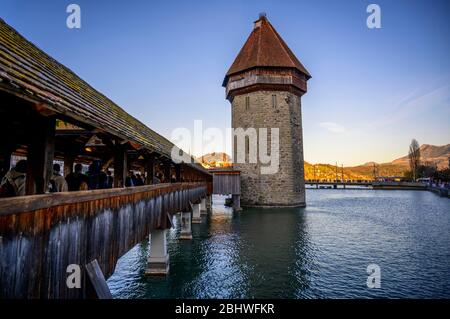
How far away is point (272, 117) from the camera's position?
2717 cm

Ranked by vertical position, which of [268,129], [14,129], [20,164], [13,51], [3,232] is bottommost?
[3,232]

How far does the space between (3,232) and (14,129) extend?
9.32ft

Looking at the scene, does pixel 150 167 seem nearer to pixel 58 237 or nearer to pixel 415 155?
pixel 58 237

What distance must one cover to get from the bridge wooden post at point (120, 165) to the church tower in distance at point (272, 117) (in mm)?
22560

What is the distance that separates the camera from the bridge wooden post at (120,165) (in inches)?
209

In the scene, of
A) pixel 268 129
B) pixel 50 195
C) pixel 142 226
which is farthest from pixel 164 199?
pixel 268 129

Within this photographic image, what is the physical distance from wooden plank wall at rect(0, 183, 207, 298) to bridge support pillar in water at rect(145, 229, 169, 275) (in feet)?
10.4

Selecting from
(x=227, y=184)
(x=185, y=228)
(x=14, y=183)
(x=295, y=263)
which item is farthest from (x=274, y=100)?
(x=14, y=183)

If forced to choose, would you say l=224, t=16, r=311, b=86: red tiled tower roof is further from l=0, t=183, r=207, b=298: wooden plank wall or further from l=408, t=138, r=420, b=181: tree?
l=408, t=138, r=420, b=181: tree

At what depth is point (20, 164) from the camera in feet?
11.4

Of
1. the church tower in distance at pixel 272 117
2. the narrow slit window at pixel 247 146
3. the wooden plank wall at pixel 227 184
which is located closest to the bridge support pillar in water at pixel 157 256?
the wooden plank wall at pixel 227 184

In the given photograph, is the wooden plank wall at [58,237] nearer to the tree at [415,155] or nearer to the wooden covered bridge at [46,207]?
the wooden covered bridge at [46,207]

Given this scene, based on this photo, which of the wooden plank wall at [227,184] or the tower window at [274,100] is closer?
the wooden plank wall at [227,184]

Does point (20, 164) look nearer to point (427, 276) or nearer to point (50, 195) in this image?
point (50, 195)
